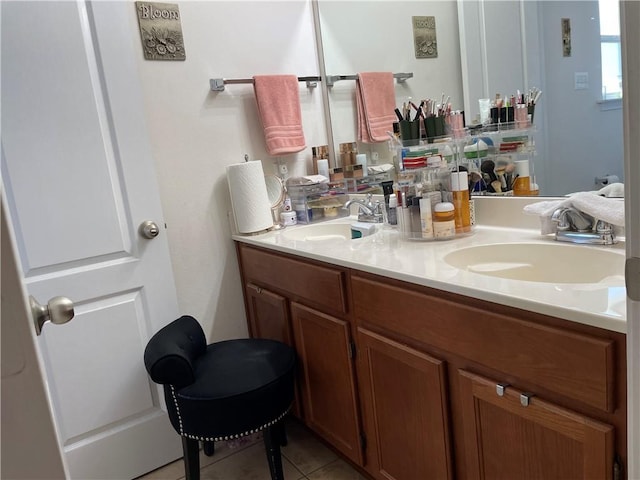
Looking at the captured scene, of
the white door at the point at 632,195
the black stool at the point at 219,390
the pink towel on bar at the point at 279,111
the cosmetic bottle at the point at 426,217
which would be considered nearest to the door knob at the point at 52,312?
the white door at the point at 632,195

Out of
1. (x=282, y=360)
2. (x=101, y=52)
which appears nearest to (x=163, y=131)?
(x=101, y=52)

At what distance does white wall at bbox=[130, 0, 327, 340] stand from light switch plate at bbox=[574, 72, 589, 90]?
1.18 metres

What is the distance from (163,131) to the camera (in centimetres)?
194

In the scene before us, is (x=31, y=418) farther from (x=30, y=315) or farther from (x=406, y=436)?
(x=406, y=436)

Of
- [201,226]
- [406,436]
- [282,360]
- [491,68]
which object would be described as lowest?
[406,436]

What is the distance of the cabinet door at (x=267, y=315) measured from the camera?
187cm

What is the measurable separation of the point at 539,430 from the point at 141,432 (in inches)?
59.6

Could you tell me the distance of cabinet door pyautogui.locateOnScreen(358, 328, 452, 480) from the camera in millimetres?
1234

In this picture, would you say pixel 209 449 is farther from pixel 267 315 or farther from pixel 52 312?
pixel 52 312

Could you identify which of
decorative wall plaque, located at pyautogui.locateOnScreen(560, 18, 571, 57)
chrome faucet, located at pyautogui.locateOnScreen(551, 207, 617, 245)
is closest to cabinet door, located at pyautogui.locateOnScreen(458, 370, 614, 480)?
chrome faucet, located at pyautogui.locateOnScreen(551, 207, 617, 245)

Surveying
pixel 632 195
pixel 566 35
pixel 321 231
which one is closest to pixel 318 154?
pixel 321 231

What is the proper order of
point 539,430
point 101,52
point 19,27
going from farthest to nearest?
1. point 101,52
2. point 19,27
3. point 539,430

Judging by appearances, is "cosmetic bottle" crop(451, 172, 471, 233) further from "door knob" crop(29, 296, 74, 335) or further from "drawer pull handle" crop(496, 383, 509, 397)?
"door knob" crop(29, 296, 74, 335)

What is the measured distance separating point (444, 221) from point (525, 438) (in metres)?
0.67
